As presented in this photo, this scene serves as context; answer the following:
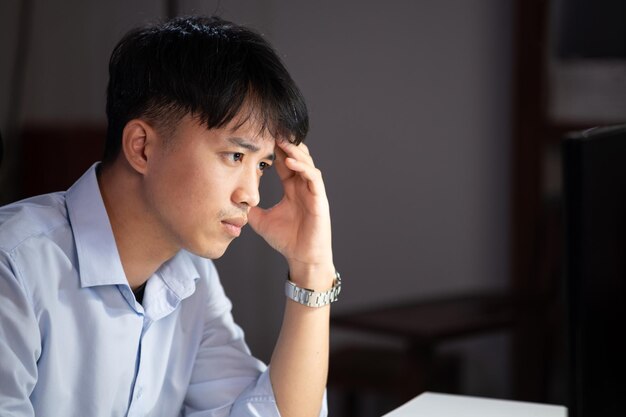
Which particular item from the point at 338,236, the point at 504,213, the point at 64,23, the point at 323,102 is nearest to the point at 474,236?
the point at 504,213

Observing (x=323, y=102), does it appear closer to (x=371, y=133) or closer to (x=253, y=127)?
(x=371, y=133)

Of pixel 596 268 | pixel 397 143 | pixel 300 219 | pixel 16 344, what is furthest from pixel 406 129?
pixel 596 268

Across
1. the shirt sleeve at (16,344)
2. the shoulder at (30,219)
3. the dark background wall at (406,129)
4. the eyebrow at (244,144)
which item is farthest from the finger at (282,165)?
the dark background wall at (406,129)

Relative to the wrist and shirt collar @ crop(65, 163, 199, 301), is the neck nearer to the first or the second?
shirt collar @ crop(65, 163, 199, 301)

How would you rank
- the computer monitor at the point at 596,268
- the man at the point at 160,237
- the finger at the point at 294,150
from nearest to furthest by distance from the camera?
the computer monitor at the point at 596,268
the man at the point at 160,237
the finger at the point at 294,150

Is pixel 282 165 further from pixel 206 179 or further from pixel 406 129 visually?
A: pixel 406 129

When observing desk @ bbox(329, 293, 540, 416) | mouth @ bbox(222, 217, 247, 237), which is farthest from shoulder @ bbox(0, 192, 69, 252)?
desk @ bbox(329, 293, 540, 416)

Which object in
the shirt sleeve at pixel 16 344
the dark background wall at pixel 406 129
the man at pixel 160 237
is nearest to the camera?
the shirt sleeve at pixel 16 344

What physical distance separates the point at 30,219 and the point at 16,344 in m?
0.18

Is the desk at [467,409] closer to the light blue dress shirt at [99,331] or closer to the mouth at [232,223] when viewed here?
the light blue dress shirt at [99,331]

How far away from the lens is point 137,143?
4.66 ft

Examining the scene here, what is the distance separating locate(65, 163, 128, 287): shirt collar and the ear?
69 mm

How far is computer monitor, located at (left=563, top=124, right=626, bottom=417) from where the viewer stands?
0.92 metres

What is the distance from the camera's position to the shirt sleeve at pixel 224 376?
4.95 ft
